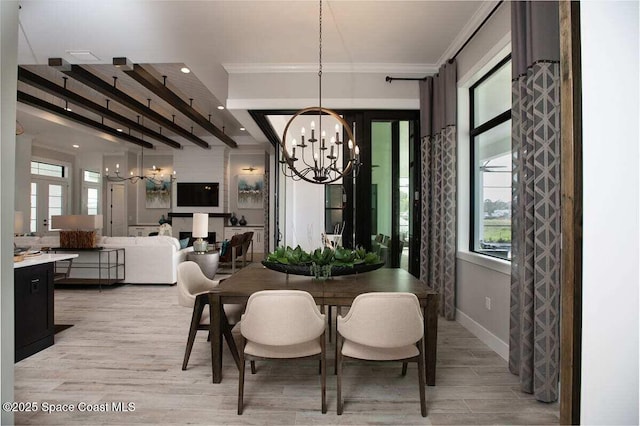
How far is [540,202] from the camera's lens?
7.21 ft

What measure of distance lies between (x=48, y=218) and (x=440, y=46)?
9632mm

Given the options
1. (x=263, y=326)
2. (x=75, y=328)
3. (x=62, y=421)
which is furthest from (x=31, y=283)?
(x=263, y=326)

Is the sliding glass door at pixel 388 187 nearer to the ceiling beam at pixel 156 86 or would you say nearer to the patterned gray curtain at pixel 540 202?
the patterned gray curtain at pixel 540 202

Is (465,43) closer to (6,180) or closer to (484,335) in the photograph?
(484,335)

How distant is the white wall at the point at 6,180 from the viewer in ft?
4.17

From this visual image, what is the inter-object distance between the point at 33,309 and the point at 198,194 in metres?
6.94

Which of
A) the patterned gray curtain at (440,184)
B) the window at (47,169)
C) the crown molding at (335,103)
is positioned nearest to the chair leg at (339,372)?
the patterned gray curtain at (440,184)

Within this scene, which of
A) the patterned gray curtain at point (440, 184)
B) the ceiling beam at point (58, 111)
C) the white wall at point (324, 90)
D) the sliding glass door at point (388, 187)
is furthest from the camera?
the ceiling beam at point (58, 111)

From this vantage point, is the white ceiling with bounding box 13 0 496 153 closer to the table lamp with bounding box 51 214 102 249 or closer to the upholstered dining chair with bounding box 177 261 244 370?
the upholstered dining chair with bounding box 177 261 244 370

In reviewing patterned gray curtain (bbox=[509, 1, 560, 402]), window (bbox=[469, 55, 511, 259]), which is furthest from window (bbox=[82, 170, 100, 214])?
patterned gray curtain (bbox=[509, 1, 560, 402])

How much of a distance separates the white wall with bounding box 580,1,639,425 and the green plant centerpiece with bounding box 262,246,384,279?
5.33 feet

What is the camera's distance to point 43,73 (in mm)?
4961

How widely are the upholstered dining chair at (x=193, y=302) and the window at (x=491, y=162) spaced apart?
2435mm

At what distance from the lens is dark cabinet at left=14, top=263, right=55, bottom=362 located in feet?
9.30
